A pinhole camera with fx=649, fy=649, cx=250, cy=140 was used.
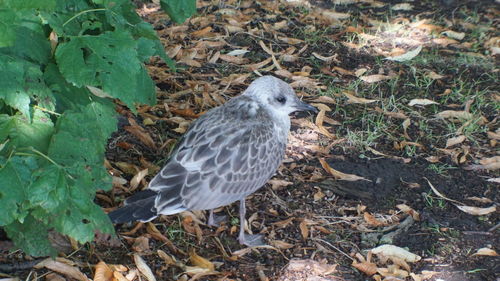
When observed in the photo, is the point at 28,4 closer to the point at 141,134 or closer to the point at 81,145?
the point at 81,145

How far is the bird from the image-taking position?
437cm

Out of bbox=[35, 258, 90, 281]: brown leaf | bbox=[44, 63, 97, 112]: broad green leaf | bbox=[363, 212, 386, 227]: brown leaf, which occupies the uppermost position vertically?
bbox=[44, 63, 97, 112]: broad green leaf

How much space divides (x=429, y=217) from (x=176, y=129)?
2208 mm

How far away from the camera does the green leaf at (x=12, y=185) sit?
2902 millimetres

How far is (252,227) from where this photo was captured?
4.91 m

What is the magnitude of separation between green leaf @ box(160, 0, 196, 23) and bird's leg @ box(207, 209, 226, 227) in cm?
145

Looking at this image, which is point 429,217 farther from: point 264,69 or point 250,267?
point 264,69

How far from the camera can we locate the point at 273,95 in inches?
200

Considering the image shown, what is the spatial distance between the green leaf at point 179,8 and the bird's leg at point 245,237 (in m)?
1.39

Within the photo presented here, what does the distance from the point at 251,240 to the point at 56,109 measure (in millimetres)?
1743

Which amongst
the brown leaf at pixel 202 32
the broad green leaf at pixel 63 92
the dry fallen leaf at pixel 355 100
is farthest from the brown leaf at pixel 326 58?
the broad green leaf at pixel 63 92

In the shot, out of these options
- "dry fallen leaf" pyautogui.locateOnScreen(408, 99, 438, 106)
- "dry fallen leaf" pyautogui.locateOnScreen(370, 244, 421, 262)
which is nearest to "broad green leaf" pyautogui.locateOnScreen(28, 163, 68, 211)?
"dry fallen leaf" pyautogui.locateOnScreen(370, 244, 421, 262)

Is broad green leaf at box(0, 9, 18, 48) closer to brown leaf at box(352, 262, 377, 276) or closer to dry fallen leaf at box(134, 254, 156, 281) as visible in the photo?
dry fallen leaf at box(134, 254, 156, 281)

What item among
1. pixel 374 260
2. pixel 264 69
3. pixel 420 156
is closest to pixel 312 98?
pixel 264 69
